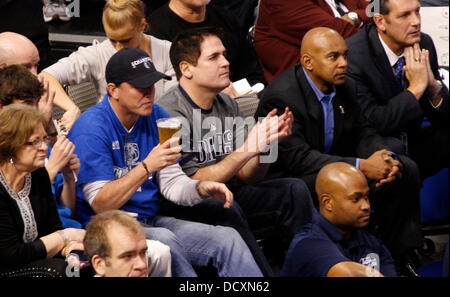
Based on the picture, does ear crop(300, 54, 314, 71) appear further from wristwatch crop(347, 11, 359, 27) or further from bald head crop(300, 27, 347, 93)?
wristwatch crop(347, 11, 359, 27)

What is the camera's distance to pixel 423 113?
455 centimetres

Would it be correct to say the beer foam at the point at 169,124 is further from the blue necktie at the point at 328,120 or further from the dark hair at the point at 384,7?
the dark hair at the point at 384,7

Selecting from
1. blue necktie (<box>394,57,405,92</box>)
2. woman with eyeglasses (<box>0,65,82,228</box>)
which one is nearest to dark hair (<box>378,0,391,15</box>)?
blue necktie (<box>394,57,405,92</box>)

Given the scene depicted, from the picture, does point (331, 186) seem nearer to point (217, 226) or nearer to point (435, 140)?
point (217, 226)

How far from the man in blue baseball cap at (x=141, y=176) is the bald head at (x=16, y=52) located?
39cm

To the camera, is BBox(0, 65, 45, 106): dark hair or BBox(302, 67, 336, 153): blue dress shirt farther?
BBox(302, 67, 336, 153): blue dress shirt

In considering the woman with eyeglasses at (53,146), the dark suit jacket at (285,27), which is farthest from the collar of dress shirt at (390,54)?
the woman with eyeglasses at (53,146)

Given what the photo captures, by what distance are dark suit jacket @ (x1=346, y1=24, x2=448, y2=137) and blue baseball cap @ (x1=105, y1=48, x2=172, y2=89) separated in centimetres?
128

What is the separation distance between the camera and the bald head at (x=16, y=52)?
352 cm

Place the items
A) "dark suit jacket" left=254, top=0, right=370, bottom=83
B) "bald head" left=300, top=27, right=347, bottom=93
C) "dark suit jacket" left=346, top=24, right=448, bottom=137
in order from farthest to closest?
"dark suit jacket" left=254, top=0, right=370, bottom=83, "dark suit jacket" left=346, top=24, right=448, bottom=137, "bald head" left=300, top=27, right=347, bottom=93

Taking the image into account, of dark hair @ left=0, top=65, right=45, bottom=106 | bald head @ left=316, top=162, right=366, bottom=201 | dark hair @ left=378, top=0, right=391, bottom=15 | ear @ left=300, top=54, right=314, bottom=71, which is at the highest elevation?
dark hair @ left=0, top=65, right=45, bottom=106

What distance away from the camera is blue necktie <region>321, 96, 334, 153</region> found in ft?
13.0

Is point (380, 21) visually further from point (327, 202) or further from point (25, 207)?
point (25, 207)
